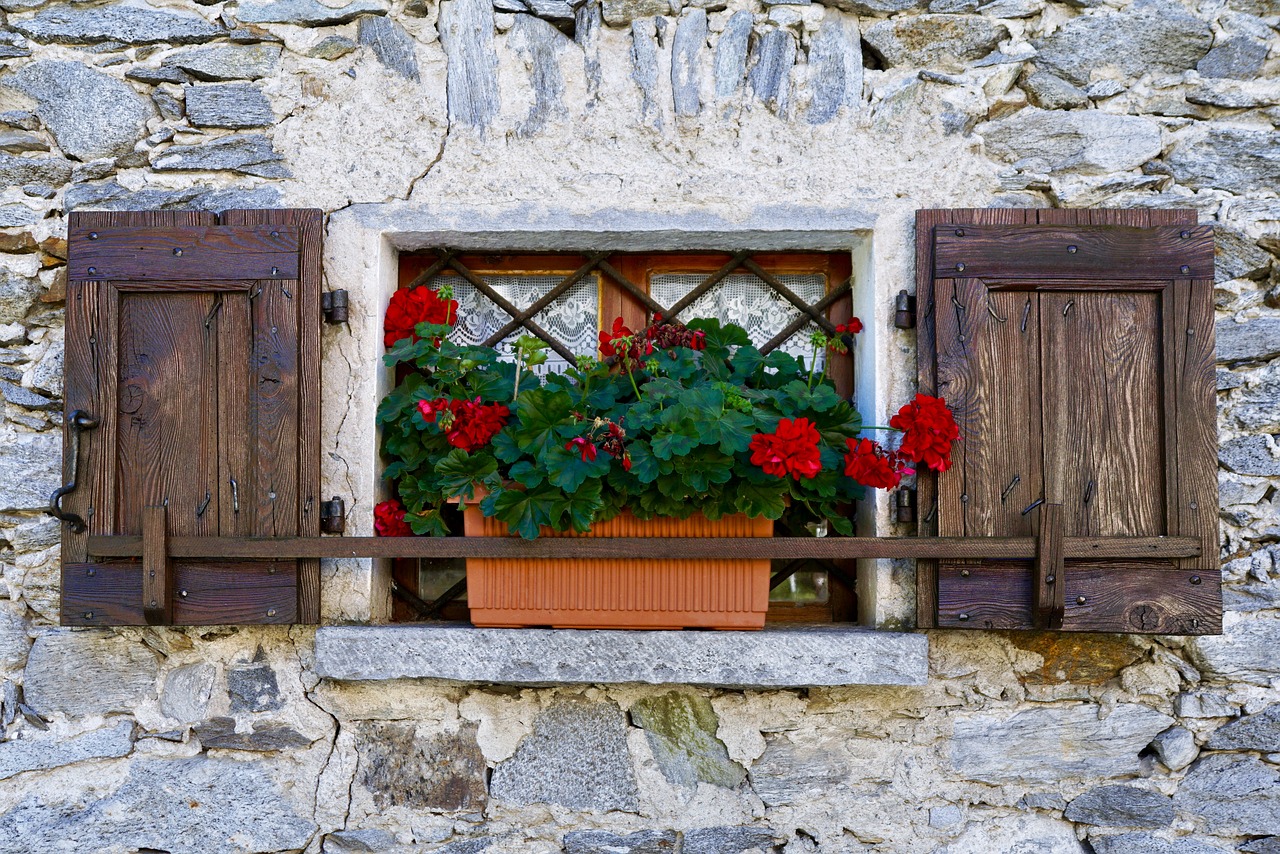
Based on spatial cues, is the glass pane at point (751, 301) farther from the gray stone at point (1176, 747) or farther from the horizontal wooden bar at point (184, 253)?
the gray stone at point (1176, 747)

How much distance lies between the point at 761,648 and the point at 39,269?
6.24ft

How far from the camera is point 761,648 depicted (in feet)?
6.72

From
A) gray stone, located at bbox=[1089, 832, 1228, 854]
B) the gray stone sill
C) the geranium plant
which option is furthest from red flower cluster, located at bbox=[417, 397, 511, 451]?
gray stone, located at bbox=[1089, 832, 1228, 854]

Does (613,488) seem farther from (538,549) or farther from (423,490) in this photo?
(423,490)

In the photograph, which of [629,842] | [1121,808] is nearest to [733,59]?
[629,842]

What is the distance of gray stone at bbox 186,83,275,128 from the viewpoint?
88.6 inches

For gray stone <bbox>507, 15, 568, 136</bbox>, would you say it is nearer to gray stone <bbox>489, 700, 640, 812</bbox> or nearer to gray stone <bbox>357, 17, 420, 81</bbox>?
gray stone <bbox>357, 17, 420, 81</bbox>

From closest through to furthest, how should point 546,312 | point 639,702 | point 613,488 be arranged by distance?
point 613,488
point 639,702
point 546,312

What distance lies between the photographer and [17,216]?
226 centimetres

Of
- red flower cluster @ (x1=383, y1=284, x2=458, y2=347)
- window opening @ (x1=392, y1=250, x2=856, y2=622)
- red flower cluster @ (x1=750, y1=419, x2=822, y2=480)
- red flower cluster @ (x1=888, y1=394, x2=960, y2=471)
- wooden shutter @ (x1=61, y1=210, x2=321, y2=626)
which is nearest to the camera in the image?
red flower cluster @ (x1=750, y1=419, x2=822, y2=480)

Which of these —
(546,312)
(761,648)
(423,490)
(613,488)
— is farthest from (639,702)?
(546,312)

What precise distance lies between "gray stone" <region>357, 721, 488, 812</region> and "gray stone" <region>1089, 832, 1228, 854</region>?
139cm

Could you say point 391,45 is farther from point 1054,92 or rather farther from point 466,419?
point 1054,92

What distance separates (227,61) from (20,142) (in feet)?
1.74
